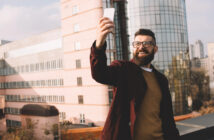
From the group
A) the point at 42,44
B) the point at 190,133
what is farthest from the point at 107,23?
the point at 42,44

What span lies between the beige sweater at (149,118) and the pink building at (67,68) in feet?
89.7

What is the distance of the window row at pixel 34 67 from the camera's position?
112 ft

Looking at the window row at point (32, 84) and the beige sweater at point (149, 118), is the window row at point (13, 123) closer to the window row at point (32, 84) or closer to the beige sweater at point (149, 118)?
the window row at point (32, 84)

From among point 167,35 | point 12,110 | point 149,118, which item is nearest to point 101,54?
point 149,118

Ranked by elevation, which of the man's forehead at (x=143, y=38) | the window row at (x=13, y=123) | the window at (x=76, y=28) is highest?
Result: the window at (x=76, y=28)

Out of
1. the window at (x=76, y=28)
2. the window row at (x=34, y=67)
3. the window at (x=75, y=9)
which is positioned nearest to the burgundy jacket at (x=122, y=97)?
the window at (x=76, y=28)

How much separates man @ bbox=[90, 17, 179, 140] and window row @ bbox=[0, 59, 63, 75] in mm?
32080

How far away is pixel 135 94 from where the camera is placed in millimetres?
1744

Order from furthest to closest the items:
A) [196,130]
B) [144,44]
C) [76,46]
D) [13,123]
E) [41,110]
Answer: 1. [13,123]
2. [76,46]
3. [41,110]
4. [196,130]
5. [144,44]

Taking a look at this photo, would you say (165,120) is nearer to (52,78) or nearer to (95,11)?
(95,11)

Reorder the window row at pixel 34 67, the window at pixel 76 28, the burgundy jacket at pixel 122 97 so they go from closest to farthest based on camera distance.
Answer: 1. the burgundy jacket at pixel 122 97
2. the window at pixel 76 28
3. the window row at pixel 34 67

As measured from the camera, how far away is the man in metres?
1.49

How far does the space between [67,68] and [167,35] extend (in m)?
16.7

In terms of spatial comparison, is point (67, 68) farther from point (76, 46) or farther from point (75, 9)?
point (75, 9)
